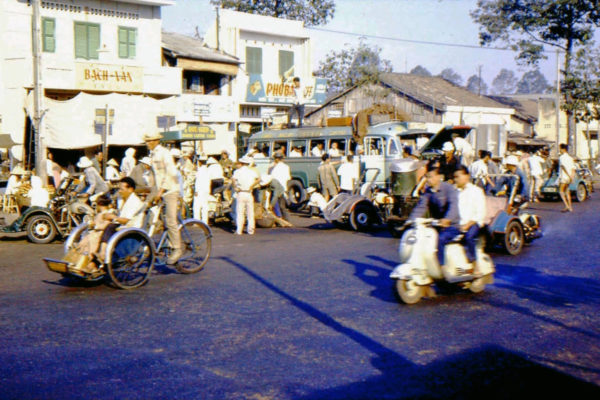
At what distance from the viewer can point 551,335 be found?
6.25 meters

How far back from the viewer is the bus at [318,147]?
19219mm

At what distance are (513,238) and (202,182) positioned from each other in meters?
7.38

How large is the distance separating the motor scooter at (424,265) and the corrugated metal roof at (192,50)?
74.7 ft

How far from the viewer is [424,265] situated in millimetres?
7516

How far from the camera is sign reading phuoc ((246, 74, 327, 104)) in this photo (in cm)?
3238

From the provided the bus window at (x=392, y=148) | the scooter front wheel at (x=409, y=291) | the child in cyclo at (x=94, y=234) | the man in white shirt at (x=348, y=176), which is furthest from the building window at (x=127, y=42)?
the scooter front wheel at (x=409, y=291)

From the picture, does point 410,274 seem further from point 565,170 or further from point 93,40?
point 93,40

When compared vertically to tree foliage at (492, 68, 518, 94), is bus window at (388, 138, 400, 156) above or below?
below

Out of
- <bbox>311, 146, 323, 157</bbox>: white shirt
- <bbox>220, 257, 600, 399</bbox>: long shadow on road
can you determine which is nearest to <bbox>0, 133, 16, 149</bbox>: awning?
<bbox>311, 146, 323, 157</bbox>: white shirt

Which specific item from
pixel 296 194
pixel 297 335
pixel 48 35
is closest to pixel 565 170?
pixel 296 194

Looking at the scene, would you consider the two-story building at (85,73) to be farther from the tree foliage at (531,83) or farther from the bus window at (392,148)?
the tree foliage at (531,83)

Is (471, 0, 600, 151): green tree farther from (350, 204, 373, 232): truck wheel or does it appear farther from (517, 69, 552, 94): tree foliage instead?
(517, 69, 552, 94): tree foliage

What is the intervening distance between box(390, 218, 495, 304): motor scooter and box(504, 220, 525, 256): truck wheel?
11.9ft

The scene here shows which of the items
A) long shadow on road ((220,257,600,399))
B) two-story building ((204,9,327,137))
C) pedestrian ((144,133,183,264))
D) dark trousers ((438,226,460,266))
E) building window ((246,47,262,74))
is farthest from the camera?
building window ((246,47,262,74))
